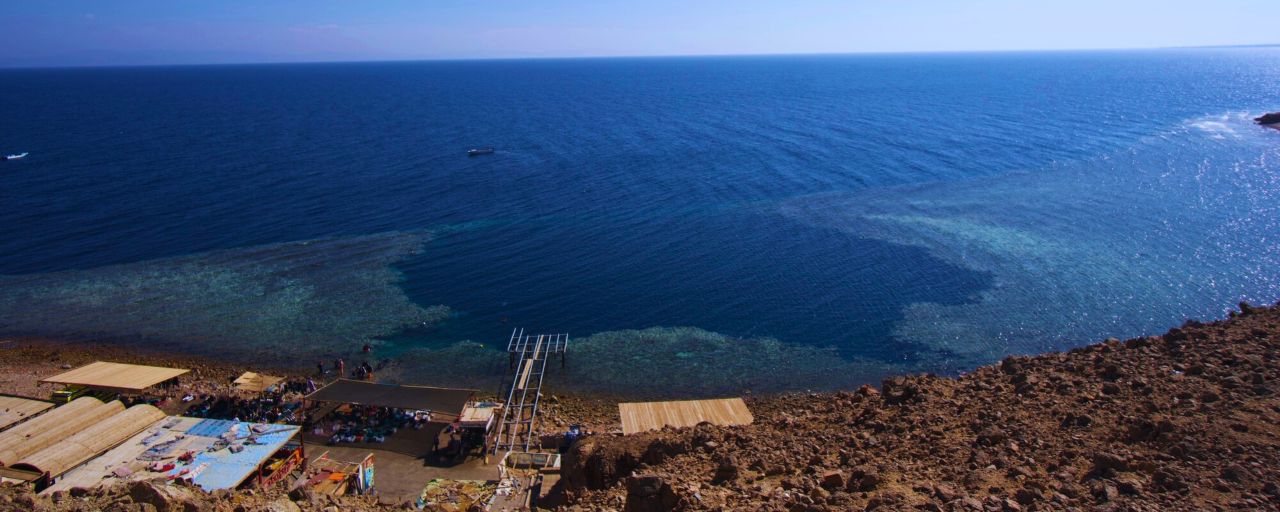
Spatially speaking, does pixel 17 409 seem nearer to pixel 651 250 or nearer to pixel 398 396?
pixel 398 396

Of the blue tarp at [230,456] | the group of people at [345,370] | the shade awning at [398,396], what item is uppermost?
the blue tarp at [230,456]

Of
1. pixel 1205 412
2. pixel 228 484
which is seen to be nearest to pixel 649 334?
pixel 228 484

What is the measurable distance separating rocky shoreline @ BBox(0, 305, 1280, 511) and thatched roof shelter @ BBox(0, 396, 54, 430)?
2045cm

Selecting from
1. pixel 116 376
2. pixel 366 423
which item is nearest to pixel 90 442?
pixel 366 423

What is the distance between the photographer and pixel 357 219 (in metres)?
82.2

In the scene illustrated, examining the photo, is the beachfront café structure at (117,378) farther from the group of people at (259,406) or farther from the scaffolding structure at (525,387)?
the scaffolding structure at (525,387)

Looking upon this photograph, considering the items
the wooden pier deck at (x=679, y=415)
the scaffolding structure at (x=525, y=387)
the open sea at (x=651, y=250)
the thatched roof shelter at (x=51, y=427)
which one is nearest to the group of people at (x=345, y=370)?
the open sea at (x=651, y=250)

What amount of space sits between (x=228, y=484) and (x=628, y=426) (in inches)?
683

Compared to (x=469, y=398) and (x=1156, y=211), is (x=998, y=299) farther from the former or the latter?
(x=469, y=398)

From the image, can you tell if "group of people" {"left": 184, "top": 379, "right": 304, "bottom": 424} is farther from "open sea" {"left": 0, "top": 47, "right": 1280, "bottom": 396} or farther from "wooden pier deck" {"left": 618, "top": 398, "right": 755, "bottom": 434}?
"wooden pier deck" {"left": 618, "top": 398, "right": 755, "bottom": 434}

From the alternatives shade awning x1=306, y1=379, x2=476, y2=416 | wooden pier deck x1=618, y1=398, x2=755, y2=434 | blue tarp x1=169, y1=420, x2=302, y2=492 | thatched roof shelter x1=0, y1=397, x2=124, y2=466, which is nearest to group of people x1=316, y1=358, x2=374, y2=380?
shade awning x1=306, y1=379, x2=476, y2=416

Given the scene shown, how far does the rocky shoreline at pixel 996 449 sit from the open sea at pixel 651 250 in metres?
16.4

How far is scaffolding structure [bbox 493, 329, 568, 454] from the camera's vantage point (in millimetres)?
39594

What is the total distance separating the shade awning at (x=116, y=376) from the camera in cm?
4328
